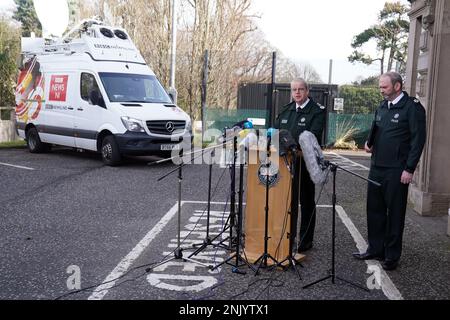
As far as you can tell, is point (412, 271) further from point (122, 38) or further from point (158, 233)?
point (122, 38)

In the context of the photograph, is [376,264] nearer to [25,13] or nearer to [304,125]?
[304,125]

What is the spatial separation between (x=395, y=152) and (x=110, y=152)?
814 cm

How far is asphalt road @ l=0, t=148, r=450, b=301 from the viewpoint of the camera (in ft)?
14.7

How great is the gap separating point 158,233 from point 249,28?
1853 cm

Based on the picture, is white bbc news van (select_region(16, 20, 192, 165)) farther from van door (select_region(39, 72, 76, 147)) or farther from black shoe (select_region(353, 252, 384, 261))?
black shoe (select_region(353, 252, 384, 261))

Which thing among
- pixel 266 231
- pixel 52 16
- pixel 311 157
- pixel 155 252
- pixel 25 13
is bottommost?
pixel 155 252

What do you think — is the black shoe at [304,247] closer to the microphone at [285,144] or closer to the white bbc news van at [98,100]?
the microphone at [285,144]

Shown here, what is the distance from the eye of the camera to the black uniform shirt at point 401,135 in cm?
492

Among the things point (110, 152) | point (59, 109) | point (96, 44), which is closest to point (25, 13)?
point (59, 109)

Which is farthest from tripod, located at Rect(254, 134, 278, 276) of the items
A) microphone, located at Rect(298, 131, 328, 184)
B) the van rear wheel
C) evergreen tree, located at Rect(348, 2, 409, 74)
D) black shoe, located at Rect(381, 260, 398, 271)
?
evergreen tree, located at Rect(348, 2, 409, 74)

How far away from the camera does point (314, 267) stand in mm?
5164

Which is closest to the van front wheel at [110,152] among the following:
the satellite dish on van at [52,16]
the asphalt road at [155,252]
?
the asphalt road at [155,252]

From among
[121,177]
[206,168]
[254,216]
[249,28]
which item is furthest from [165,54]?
[254,216]

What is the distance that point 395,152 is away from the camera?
16.7 ft
